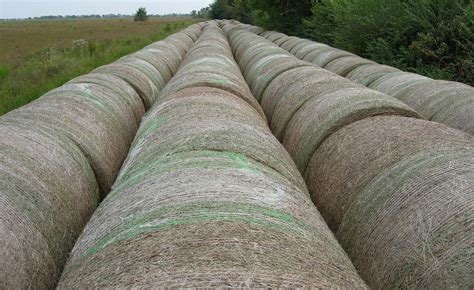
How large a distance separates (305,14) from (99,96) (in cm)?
2082

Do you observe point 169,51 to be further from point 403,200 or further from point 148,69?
point 403,200

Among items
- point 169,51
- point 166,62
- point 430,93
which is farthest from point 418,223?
point 169,51

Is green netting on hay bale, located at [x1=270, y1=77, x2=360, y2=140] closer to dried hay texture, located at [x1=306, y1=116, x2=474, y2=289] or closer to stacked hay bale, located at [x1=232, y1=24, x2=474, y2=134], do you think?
stacked hay bale, located at [x1=232, y1=24, x2=474, y2=134]

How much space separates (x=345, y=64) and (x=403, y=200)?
5990mm

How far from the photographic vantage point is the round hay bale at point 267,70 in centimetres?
707

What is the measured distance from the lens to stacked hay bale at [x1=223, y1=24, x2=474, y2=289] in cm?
242

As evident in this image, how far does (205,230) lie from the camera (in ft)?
6.37

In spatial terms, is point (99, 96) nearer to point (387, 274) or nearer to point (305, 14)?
point (387, 274)

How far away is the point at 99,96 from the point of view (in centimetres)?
502

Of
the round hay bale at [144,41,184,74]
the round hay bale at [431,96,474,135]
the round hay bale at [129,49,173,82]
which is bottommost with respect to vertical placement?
the round hay bale at [144,41,184,74]

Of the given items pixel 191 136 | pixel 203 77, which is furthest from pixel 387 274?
pixel 203 77

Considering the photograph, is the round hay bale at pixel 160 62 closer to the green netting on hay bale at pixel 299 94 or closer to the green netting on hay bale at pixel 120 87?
the green netting on hay bale at pixel 120 87

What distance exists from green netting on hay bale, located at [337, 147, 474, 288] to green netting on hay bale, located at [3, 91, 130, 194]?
7.23ft

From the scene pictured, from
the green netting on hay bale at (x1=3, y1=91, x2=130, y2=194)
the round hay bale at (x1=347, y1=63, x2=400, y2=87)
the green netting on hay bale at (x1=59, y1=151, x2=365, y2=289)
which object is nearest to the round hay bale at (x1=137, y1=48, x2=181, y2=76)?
the round hay bale at (x1=347, y1=63, x2=400, y2=87)
